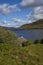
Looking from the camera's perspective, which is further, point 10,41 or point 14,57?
point 10,41

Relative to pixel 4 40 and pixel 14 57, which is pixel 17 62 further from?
pixel 4 40

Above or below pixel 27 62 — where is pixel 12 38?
above

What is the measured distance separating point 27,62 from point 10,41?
3602 millimetres

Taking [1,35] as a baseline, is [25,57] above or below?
below

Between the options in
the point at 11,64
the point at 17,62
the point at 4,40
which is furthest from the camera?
the point at 4,40

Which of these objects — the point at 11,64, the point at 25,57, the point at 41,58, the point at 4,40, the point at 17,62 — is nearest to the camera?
the point at 11,64

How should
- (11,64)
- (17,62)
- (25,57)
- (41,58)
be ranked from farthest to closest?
(41,58), (25,57), (17,62), (11,64)

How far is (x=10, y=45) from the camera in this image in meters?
14.9

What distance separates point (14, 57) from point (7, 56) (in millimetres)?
437

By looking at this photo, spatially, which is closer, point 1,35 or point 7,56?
point 7,56

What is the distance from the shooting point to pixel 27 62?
12242mm

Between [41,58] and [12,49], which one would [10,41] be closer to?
[12,49]

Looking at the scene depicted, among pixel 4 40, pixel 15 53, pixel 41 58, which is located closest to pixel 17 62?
pixel 15 53

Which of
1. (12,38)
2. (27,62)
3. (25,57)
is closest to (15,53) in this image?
(25,57)
